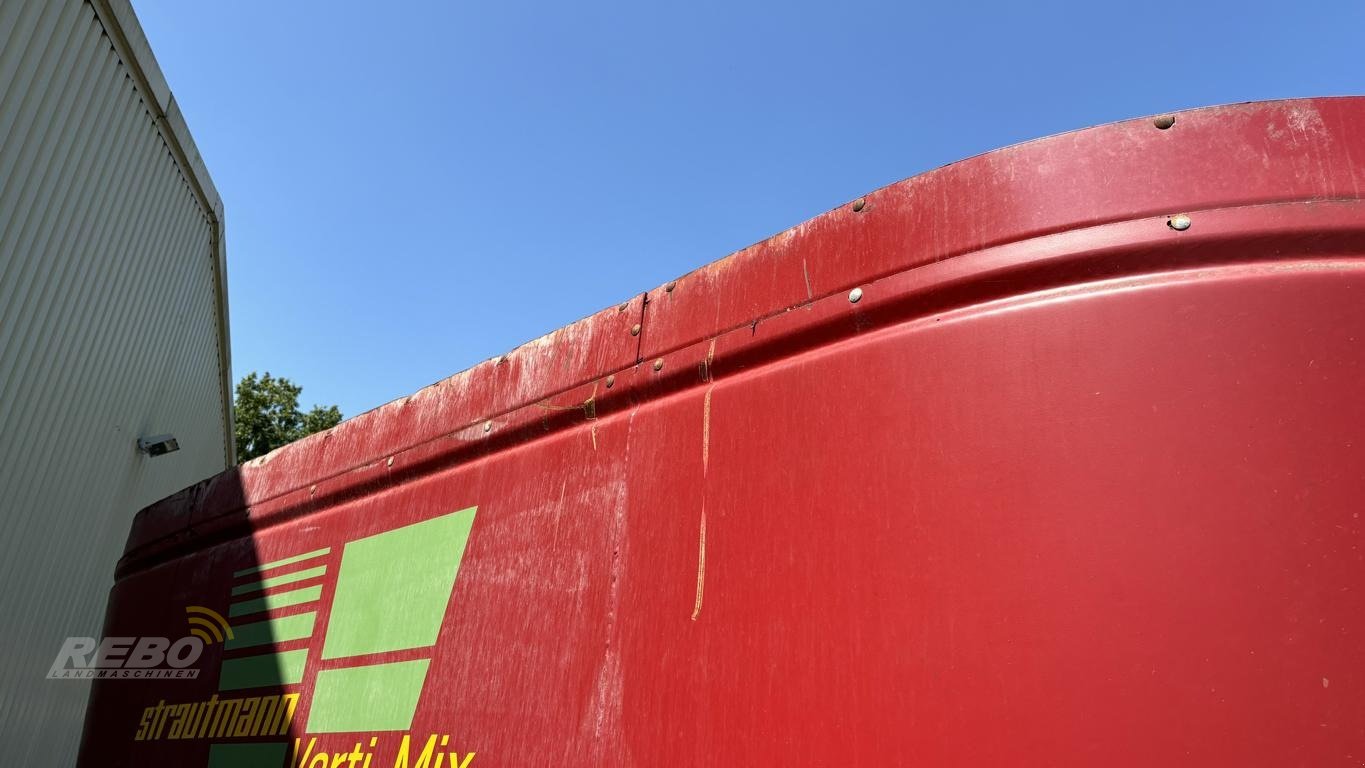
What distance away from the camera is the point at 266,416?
2073 centimetres

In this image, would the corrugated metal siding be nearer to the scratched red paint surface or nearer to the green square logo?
the green square logo

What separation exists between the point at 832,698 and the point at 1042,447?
44 cm

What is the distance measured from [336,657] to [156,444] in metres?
6.22

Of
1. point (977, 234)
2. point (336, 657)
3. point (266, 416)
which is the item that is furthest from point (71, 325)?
point (266, 416)

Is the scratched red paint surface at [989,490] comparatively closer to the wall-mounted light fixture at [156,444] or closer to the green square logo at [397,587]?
the green square logo at [397,587]

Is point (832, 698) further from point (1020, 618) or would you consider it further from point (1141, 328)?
point (1141, 328)

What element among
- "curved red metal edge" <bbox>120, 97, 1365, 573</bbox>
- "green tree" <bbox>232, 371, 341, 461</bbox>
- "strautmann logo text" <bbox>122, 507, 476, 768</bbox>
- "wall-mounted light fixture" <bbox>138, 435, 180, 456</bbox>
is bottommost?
"strautmann logo text" <bbox>122, 507, 476, 768</bbox>

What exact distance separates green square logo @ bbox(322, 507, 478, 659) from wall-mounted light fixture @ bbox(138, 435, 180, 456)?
6.09 meters

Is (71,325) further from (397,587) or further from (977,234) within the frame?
(977,234)

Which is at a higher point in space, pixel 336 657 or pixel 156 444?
pixel 156 444

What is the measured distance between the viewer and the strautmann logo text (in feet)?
6.56

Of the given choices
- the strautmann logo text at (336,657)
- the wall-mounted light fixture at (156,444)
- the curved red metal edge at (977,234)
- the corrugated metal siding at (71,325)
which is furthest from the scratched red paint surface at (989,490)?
the wall-mounted light fixture at (156,444)

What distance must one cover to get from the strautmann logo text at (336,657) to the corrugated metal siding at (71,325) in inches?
146

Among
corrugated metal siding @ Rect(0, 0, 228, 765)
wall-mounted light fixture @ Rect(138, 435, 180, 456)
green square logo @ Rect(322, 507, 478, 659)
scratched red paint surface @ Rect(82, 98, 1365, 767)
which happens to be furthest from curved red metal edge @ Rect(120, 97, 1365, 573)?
wall-mounted light fixture @ Rect(138, 435, 180, 456)
